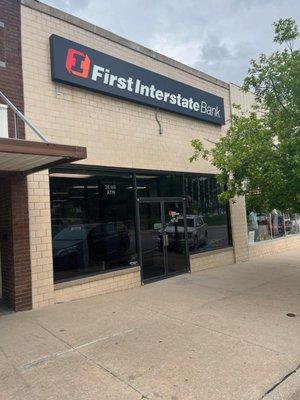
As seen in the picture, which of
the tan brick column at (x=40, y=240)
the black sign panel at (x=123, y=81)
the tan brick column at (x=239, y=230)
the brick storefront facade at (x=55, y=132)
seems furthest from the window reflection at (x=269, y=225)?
the tan brick column at (x=40, y=240)

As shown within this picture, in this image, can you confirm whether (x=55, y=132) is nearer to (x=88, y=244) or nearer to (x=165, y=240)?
(x=88, y=244)

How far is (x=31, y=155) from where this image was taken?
5938mm

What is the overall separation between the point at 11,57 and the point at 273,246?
469 inches

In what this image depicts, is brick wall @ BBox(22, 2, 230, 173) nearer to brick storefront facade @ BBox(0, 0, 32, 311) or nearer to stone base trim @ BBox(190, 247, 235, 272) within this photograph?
brick storefront facade @ BBox(0, 0, 32, 311)

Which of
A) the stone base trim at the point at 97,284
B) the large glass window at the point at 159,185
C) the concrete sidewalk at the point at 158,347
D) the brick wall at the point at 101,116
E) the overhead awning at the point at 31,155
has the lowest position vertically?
the concrete sidewalk at the point at 158,347

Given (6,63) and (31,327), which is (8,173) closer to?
(6,63)

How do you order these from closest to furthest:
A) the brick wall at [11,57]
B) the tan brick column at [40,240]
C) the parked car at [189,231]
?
the brick wall at [11,57]
the tan brick column at [40,240]
the parked car at [189,231]

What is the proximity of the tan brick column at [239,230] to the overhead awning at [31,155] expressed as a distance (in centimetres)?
803

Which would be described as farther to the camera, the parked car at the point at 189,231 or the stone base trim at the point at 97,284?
the parked car at the point at 189,231

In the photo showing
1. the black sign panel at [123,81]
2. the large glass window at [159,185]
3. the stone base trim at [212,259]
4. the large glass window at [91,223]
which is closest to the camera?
the large glass window at [91,223]

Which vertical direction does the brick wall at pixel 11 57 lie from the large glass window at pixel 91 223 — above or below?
above

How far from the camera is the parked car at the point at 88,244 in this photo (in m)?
8.63

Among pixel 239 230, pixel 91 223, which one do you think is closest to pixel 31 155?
pixel 91 223

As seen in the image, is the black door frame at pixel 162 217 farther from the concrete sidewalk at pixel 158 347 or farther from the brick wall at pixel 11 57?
the brick wall at pixel 11 57
